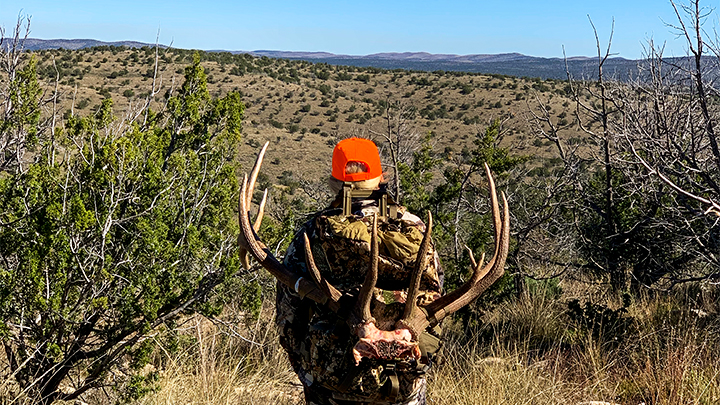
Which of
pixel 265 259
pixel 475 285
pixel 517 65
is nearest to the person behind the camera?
pixel 475 285

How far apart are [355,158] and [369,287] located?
0.65 meters

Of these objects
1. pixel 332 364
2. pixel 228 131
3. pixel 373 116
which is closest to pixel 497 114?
pixel 373 116

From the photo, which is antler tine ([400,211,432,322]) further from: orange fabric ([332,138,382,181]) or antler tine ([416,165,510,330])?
orange fabric ([332,138,382,181])

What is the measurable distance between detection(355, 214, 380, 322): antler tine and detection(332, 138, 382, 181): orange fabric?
1.59 feet

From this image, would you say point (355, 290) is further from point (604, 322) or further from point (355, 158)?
point (604, 322)

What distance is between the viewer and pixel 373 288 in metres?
2.25

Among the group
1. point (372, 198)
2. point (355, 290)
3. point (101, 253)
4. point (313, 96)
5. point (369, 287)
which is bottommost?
point (313, 96)

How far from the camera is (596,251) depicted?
7230 millimetres

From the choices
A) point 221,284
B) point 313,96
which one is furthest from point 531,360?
point 313,96

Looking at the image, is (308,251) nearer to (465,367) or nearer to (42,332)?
(42,332)

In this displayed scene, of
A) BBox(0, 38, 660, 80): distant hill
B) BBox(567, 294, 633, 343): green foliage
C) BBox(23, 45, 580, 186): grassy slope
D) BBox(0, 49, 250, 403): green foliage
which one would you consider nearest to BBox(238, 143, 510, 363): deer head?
BBox(0, 49, 250, 403): green foliage

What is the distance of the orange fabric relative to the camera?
268 centimetres

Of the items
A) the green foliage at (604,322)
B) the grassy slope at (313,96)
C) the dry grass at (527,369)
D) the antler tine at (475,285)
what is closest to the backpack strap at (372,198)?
the antler tine at (475,285)

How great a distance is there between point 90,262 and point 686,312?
4754 millimetres
